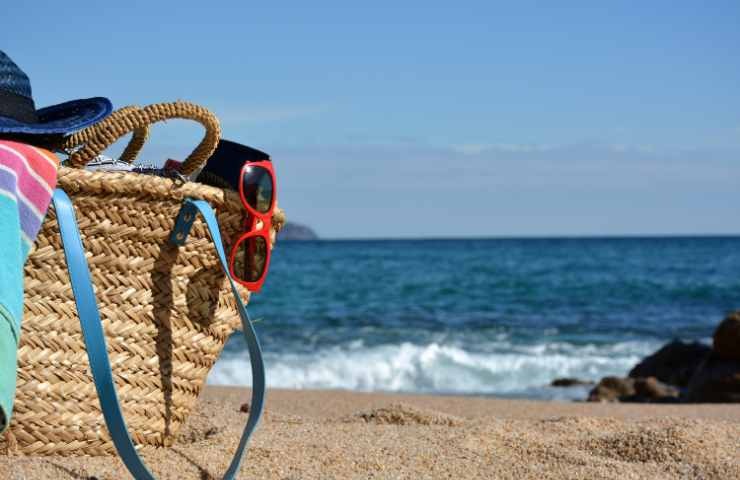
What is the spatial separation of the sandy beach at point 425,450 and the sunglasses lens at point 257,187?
0.74 m

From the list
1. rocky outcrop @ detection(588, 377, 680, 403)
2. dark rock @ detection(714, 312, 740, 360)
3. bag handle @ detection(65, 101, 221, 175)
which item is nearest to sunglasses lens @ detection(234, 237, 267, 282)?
bag handle @ detection(65, 101, 221, 175)

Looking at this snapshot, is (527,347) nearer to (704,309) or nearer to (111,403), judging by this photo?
(704,309)

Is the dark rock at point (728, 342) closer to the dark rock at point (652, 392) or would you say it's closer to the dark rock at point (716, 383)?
the dark rock at point (716, 383)

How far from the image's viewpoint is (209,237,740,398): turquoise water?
10500 millimetres

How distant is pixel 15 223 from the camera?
2.01m

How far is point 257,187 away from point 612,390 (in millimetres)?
6700

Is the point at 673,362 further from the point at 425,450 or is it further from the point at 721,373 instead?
the point at 425,450

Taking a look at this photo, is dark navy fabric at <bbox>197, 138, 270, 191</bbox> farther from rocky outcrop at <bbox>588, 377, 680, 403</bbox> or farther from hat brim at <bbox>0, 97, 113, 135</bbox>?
rocky outcrop at <bbox>588, 377, 680, 403</bbox>

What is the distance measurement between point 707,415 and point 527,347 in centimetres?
805

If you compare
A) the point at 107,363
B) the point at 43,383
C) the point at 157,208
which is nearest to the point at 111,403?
the point at 107,363

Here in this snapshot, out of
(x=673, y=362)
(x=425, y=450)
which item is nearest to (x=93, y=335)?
(x=425, y=450)

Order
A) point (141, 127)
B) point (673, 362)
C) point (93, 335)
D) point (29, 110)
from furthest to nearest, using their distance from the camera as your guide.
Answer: point (673, 362)
point (141, 127)
point (29, 110)
point (93, 335)

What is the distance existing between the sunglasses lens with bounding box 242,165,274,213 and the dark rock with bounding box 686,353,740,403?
6.44m

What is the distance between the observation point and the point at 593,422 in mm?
3584
